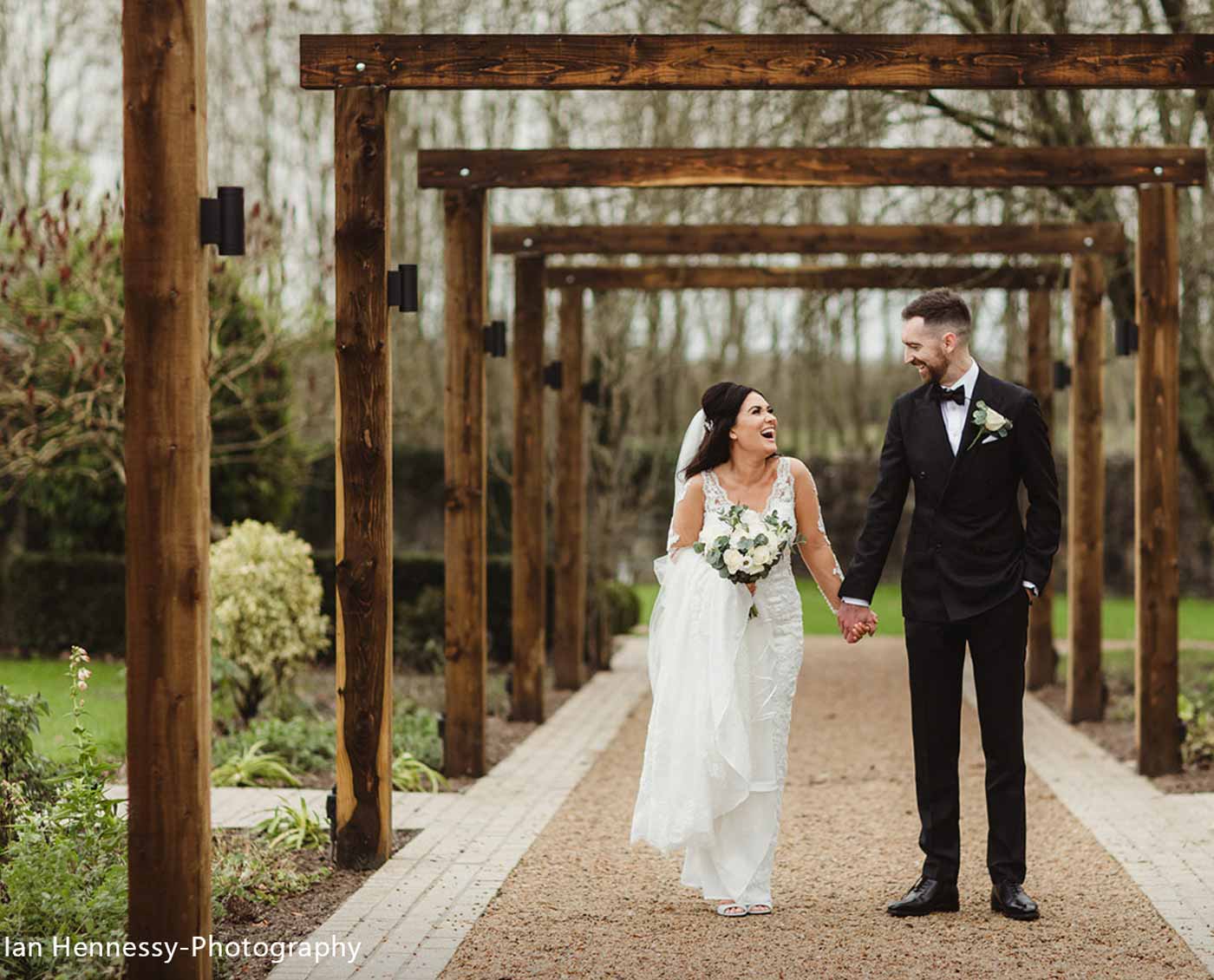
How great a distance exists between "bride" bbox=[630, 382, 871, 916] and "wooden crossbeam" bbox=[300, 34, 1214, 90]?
1.36 meters

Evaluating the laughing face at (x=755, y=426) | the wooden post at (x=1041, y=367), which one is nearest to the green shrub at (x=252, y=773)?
the laughing face at (x=755, y=426)

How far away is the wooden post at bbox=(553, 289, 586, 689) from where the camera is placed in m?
13.1

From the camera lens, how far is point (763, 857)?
5.81 m

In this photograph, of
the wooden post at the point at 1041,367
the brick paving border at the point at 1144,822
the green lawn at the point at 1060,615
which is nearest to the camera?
the brick paving border at the point at 1144,822

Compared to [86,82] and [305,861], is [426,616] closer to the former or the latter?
[305,861]

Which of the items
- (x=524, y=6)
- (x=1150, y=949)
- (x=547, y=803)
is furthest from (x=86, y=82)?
(x=1150, y=949)

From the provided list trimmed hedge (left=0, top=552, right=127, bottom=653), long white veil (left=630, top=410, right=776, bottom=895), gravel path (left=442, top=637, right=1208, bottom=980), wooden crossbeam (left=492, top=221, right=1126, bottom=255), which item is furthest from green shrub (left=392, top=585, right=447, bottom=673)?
long white veil (left=630, top=410, right=776, bottom=895)

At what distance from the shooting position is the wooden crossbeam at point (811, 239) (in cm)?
1074

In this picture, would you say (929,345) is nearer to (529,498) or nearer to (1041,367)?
(529,498)

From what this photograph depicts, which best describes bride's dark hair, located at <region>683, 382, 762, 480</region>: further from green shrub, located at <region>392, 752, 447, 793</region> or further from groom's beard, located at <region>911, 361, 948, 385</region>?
green shrub, located at <region>392, 752, 447, 793</region>

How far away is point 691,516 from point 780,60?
1885 mm

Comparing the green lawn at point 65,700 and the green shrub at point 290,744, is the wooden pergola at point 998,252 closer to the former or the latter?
the green shrub at point 290,744

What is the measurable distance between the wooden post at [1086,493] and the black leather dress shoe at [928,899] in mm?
5657

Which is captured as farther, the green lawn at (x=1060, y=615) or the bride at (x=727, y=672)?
the green lawn at (x=1060, y=615)
